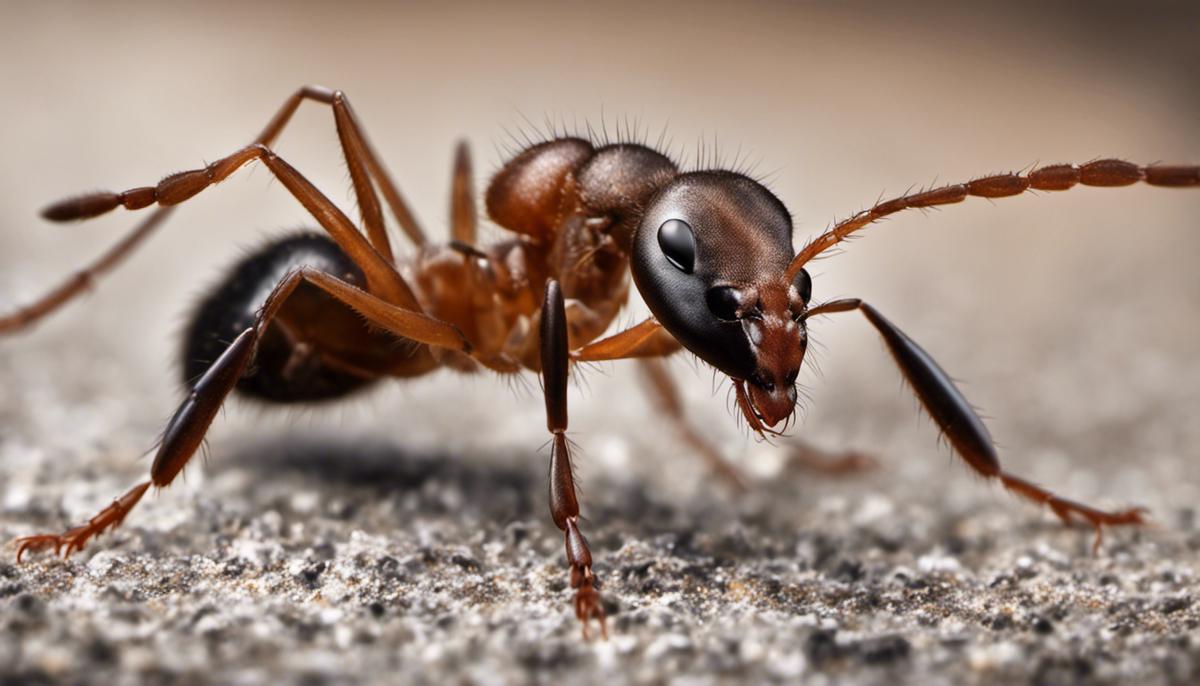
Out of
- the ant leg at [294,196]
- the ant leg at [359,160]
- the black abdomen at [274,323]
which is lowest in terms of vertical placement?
the black abdomen at [274,323]

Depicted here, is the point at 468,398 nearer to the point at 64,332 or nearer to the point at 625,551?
the point at 64,332

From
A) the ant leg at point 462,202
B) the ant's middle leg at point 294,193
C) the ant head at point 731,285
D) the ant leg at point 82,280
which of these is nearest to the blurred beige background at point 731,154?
the ant's middle leg at point 294,193

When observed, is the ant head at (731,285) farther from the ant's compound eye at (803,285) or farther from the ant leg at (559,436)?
the ant leg at (559,436)

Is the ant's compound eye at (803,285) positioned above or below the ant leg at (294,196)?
below

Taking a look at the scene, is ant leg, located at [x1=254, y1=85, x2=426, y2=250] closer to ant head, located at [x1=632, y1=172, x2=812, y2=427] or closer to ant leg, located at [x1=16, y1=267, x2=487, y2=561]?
ant leg, located at [x1=16, y1=267, x2=487, y2=561]

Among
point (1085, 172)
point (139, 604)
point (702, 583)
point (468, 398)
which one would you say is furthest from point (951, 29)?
point (139, 604)
